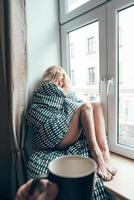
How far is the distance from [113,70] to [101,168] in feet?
1.87

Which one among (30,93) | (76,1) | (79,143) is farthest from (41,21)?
(79,143)

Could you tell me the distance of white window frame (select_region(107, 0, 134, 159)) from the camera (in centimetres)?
121

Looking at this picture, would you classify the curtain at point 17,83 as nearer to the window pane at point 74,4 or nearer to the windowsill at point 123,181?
the window pane at point 74,4

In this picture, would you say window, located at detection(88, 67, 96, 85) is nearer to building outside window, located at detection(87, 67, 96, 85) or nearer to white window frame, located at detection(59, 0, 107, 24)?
building outside window, located at detection(87, 67, 96, 85)

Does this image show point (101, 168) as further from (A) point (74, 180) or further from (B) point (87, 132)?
(A) point (74, 180)

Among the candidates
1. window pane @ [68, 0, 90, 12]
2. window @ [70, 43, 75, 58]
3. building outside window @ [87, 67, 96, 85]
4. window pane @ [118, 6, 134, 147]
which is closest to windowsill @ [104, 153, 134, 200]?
window pane @ [118, 6, 134, 147]

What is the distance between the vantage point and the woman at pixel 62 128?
1.11m

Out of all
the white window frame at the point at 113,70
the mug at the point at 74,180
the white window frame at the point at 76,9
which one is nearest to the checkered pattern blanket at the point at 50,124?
the white window frame at the point at 113,70

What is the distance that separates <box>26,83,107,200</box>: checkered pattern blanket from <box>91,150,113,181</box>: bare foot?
6 centimetres

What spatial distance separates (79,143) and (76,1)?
101 cm

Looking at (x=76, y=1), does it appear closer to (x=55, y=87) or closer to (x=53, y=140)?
(x=55, y=87)

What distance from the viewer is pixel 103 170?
102 cm

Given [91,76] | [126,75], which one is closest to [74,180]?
[126,75]

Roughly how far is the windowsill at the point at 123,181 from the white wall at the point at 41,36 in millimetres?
774
